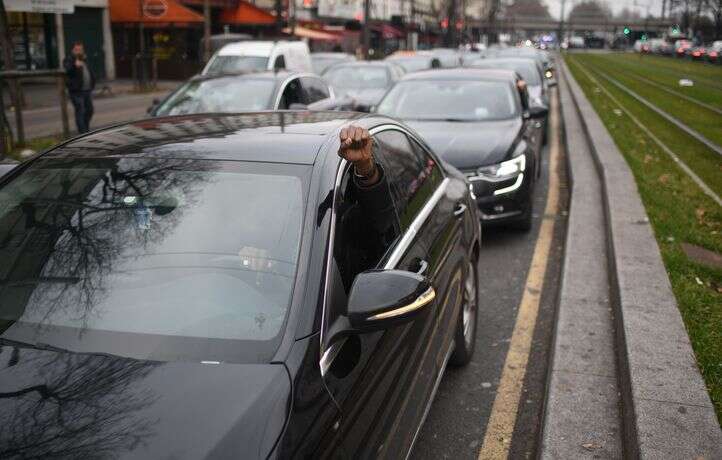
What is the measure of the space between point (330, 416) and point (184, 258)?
0.83 metres

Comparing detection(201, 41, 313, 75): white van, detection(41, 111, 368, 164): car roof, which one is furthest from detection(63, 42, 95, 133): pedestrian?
detection(41, 111, 368, 164): car roof

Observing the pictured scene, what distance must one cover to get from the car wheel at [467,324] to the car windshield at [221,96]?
5.35 metres

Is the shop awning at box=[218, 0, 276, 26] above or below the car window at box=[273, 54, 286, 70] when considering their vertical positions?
above

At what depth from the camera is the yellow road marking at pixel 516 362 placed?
394 centimetres

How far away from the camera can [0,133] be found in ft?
35.8

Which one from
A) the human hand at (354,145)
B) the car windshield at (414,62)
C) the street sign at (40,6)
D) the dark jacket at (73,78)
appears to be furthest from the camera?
the street sign at (40,6)

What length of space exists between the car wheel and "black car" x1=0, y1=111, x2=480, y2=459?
2.90 ft

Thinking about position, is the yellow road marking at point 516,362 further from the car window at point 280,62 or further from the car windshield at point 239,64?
the car window at point 280,62

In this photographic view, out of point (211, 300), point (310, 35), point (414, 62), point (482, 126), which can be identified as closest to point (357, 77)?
point (414, 62)

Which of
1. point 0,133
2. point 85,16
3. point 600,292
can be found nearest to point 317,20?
point 85,16

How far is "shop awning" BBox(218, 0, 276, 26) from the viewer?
133ft

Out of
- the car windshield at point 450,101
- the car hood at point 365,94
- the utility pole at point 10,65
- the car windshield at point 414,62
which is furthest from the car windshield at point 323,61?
the car windshield at point 450,101

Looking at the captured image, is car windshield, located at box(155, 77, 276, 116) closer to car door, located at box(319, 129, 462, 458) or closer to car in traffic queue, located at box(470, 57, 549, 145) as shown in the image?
car door, located at box(319, 129, 462, 458)

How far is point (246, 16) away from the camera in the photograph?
40.7 meters
